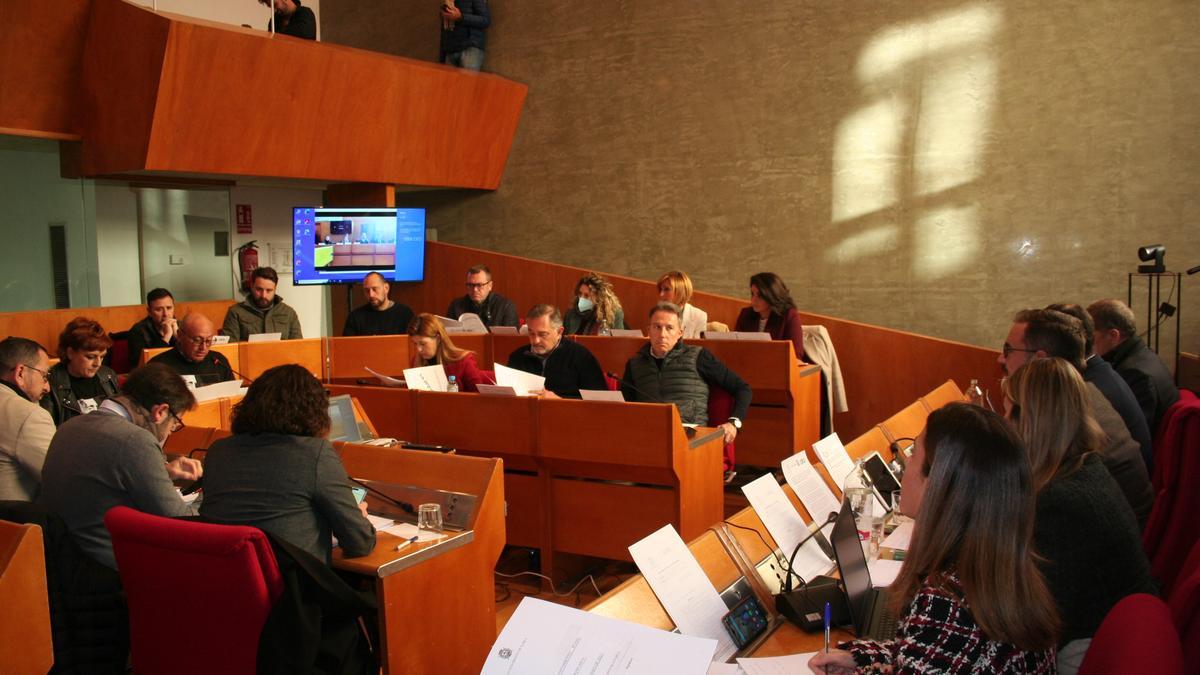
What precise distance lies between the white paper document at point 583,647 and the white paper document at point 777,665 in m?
0.23

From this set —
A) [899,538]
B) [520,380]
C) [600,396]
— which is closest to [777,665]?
[899,538]

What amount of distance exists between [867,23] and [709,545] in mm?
7220

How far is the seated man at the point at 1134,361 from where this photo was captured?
4621 millimetres

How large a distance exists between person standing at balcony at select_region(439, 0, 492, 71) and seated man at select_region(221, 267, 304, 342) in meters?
3.58

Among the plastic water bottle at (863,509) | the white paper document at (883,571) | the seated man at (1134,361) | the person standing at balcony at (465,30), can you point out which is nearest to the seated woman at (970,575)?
the white paper document at (883,571)

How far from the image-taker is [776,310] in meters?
7.01

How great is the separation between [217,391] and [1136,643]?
442cm

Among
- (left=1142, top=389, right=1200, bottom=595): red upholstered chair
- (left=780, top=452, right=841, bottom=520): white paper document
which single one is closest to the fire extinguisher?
(left=780, top=452, right=841, bottom=520): white paper document

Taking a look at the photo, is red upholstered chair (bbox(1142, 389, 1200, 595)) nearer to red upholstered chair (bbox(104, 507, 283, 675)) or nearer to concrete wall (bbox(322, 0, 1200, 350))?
red upholstered chair (bbox(104, 507, 283, 675))

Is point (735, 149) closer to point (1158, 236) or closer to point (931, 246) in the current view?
point (931, 246)

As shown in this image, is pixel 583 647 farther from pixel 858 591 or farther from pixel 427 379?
pixel 427 379

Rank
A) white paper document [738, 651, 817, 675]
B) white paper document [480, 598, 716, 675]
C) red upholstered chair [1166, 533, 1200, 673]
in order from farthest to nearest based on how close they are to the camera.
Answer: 1. white paper document [738, 651, 817, 675]
2. white paper document [480, 598, 716, 675]
3. red upholstered chair [1166, 533, 1200, 673]

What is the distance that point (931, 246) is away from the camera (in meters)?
8.31

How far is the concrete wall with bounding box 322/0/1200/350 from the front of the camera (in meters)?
7.69
